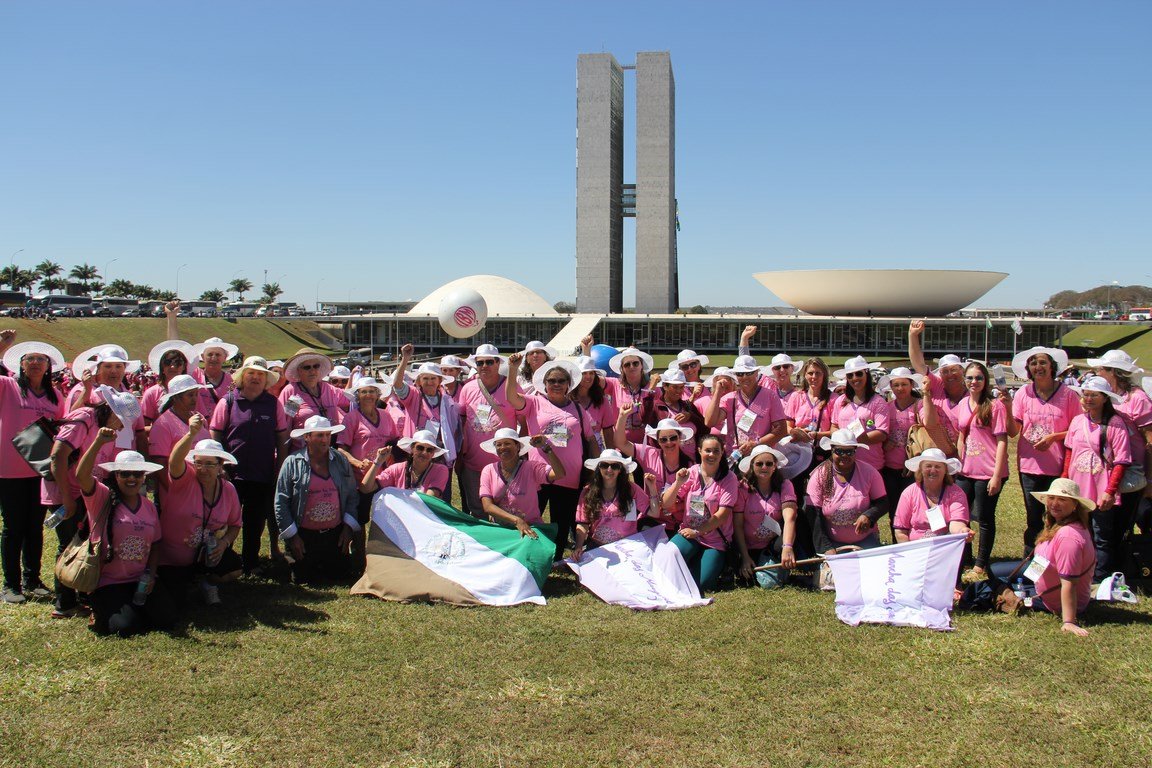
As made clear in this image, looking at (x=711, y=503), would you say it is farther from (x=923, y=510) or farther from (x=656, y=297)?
(x=656, y=297)

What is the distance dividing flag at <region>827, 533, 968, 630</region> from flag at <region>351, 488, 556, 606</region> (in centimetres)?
220

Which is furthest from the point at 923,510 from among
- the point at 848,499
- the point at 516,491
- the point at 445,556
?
the point at 445,556

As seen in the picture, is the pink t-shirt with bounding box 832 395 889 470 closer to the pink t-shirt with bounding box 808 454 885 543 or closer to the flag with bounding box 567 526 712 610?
the pink t-shirt with bounding box 808 454 885 543

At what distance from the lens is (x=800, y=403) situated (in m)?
7.72

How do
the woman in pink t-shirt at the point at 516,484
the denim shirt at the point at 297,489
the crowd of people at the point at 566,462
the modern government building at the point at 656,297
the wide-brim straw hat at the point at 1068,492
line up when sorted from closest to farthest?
the wide-brim straw hat at the point at 1068,492
the crowd of people at the point at 566,462
the denim shirt at the point at 297,489
the woman in pink t-shirt at the point at 516,484
the modern government building at the point at 656,297

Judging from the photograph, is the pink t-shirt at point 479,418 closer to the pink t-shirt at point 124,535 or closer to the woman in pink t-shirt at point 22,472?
the pink t-shirt at point 124,535

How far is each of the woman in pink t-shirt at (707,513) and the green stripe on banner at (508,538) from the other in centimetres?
102

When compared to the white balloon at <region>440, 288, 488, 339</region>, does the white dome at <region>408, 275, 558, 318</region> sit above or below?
above

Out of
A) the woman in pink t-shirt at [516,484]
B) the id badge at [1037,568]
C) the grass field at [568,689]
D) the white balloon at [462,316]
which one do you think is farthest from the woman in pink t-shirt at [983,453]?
the white balloon at [462,316]

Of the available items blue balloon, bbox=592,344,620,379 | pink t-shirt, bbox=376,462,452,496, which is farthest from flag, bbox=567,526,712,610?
blue balloon, bbox=592,344,620,379

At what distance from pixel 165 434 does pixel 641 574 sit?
3.74m

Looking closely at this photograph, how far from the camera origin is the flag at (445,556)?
6.29 metres

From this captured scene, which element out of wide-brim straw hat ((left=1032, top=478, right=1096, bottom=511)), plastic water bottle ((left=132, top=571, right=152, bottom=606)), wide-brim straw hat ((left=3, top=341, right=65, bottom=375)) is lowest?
plastic water bottle ((left=132, top=571, right=152, bottom=606))

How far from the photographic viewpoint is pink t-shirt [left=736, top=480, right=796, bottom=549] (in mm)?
6797
